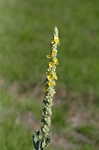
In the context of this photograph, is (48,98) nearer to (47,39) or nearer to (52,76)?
(52,76)

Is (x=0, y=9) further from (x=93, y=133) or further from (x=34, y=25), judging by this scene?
(x=93, y=133)

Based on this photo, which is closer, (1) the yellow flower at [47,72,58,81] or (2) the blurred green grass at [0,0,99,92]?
(1) the yellow flower at [47,72,58,81]

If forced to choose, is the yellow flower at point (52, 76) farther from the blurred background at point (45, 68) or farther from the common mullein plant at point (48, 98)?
the blurred background at point (45, 68)

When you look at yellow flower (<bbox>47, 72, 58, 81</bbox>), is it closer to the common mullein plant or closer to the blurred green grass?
the common mullein plant

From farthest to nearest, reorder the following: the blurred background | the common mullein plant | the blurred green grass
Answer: the blurred green grass < the blurred background < the common mullein plant

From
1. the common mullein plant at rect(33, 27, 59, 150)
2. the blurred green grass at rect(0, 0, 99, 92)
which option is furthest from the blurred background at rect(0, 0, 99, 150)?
the common mullein plant at rect(33, 27, 59, 150)

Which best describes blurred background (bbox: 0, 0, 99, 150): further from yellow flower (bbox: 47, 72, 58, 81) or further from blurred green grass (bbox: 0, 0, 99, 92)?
yellow flower (bbox: 47, 72, 58, 81)

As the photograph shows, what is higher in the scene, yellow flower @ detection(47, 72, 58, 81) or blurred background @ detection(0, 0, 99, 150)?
blurred background @ detection(0, 0, 99, 150)

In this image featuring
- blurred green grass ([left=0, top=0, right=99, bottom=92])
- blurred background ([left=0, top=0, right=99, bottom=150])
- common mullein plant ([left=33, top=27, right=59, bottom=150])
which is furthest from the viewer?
blurred green grass ([left=0, top=0, right=99, bottom=92])
